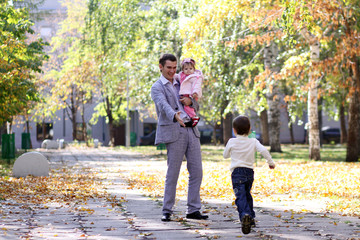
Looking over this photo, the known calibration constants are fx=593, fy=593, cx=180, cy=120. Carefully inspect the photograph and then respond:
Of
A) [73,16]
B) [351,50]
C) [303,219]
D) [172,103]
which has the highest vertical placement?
[73,16]

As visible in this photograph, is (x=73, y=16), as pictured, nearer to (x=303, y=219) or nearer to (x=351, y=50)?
(x=351, y=50)

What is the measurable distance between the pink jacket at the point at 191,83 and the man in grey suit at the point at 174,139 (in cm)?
12

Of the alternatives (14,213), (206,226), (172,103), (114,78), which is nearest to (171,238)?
(206,226)

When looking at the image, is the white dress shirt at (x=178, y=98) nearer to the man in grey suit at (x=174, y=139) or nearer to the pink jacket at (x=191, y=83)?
the man in grey suit at (x=174, y=139)

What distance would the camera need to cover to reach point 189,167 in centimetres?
759

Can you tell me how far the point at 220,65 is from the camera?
2542 centimetres

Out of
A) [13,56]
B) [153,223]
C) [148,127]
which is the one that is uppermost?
[13,56]

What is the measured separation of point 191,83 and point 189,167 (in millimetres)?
1073

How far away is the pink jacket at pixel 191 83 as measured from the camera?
24.3ft

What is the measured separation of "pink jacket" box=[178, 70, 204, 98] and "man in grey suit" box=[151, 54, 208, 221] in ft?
0.39

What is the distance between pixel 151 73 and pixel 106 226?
2326 centimetres

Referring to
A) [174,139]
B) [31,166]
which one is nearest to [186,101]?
[174,139]

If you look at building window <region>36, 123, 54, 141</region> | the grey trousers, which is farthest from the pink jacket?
building window <region>36, 123, 54, 141</region>

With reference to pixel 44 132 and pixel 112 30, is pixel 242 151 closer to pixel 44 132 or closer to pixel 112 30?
pixel 112 30
